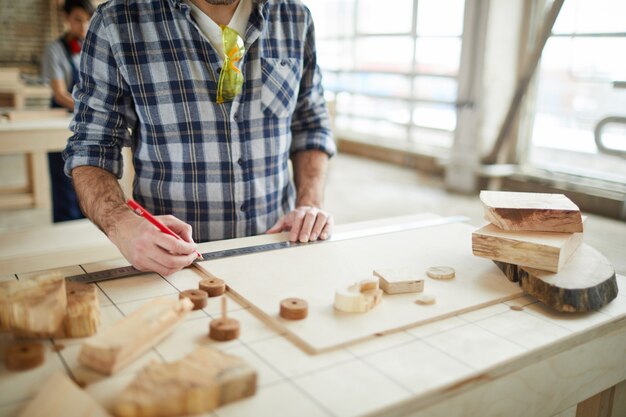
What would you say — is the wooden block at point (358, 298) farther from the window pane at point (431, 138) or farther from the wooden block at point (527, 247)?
the window pane at point (431, 138)

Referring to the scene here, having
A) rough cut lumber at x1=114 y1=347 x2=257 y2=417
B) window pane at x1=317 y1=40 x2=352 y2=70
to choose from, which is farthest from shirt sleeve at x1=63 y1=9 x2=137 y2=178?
window pane at x1=317 y1=40 x2=352 y2=70

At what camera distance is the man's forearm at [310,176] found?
69.6 inches

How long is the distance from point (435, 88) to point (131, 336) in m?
5.42

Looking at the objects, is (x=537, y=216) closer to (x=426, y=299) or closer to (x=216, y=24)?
(x=426, y=299)

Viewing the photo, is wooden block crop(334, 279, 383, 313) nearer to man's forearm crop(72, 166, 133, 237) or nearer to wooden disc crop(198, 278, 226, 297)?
wooden disc crop(198, 278, 226, 297)

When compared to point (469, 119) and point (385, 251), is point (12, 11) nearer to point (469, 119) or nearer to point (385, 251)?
point (469, 119)

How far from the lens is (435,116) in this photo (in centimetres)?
596

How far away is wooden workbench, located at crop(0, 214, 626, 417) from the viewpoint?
76cm

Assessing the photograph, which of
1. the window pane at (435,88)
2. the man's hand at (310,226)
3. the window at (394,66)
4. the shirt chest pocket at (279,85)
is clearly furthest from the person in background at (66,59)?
the window pane at (435,88)

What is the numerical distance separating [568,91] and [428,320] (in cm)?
428

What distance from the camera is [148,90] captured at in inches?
59.2

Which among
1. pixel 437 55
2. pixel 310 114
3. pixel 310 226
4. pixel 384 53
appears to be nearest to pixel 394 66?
pixel 384 53

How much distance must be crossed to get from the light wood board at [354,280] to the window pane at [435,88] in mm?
4416

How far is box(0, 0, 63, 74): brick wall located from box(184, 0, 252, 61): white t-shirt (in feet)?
31.2
